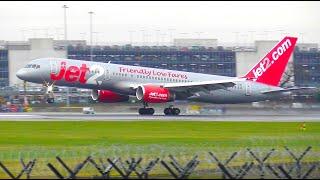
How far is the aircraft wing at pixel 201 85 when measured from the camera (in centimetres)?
8081

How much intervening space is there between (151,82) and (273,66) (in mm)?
14255

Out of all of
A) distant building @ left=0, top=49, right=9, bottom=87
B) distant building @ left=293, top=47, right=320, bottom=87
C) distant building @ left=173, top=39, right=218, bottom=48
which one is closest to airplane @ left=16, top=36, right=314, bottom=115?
distant building @ left=293, top=47, right=320, bottom=87

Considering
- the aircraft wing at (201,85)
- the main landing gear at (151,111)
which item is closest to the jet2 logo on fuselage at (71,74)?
the main landing gear at (151,111)

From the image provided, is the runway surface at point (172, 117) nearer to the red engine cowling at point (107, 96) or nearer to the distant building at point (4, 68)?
the red engine cowling at point (107, 96)

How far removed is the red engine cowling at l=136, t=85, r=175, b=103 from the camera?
7938cm

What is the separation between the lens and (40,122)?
6500 centimetres

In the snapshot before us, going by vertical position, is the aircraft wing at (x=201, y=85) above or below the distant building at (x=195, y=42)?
below

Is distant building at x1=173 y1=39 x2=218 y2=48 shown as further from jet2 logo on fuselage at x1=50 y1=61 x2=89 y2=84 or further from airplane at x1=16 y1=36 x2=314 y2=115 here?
jet2 logo on fuselage at x1=50 y1=61 x2=89 y2=84

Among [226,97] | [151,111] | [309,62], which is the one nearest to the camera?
[151,111]

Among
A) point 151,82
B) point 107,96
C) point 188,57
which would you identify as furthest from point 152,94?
point 188,57

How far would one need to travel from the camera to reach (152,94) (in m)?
79.6

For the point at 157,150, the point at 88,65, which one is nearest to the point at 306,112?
the point at 88,65

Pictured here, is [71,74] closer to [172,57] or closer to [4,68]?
[4,68]

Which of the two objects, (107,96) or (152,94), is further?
(107,96)
